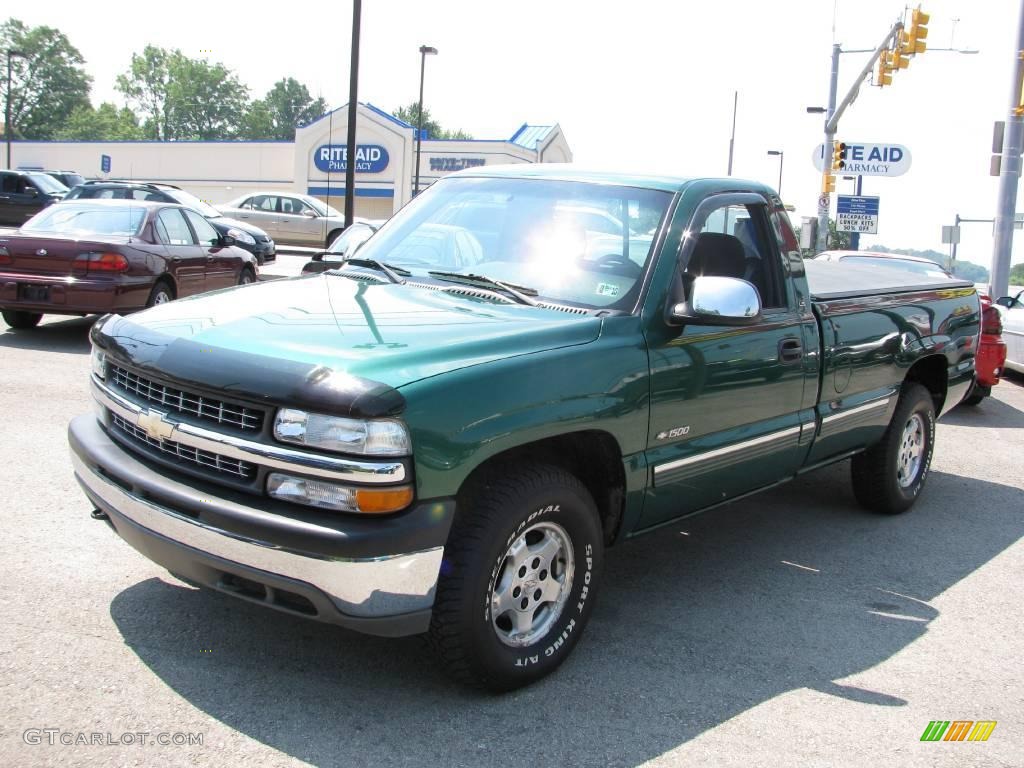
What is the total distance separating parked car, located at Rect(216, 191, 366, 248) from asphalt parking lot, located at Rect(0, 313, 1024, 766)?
78.1 feet

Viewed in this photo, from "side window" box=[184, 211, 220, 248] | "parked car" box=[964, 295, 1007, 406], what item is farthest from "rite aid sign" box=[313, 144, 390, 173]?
"parked car" box=[964, 295, 1007, 406]

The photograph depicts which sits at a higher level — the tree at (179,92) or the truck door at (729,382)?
the tree at (179,92)

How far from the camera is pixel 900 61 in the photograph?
19.4 metres

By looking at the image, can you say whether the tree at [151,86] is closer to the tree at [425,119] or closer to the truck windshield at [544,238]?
the tree at [425,119]

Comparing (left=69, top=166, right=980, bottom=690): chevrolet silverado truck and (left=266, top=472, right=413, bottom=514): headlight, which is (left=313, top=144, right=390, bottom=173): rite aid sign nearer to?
(left=69, top=166, right=980, bottom=690): chevrolet silverado truck

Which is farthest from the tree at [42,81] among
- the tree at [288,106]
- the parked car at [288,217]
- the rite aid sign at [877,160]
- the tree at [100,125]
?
the rite aid sign at [877,160]

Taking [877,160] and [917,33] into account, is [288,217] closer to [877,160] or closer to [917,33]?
[917,33]

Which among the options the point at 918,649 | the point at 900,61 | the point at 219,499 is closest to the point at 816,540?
the point at 918,649

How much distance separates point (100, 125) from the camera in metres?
111

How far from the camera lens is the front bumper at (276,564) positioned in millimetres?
3033

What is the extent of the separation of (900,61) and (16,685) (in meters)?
19.8

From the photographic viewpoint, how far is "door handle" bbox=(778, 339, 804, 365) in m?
4.73

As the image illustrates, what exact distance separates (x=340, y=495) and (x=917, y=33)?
738 inches

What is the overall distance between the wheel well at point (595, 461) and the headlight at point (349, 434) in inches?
24.4
